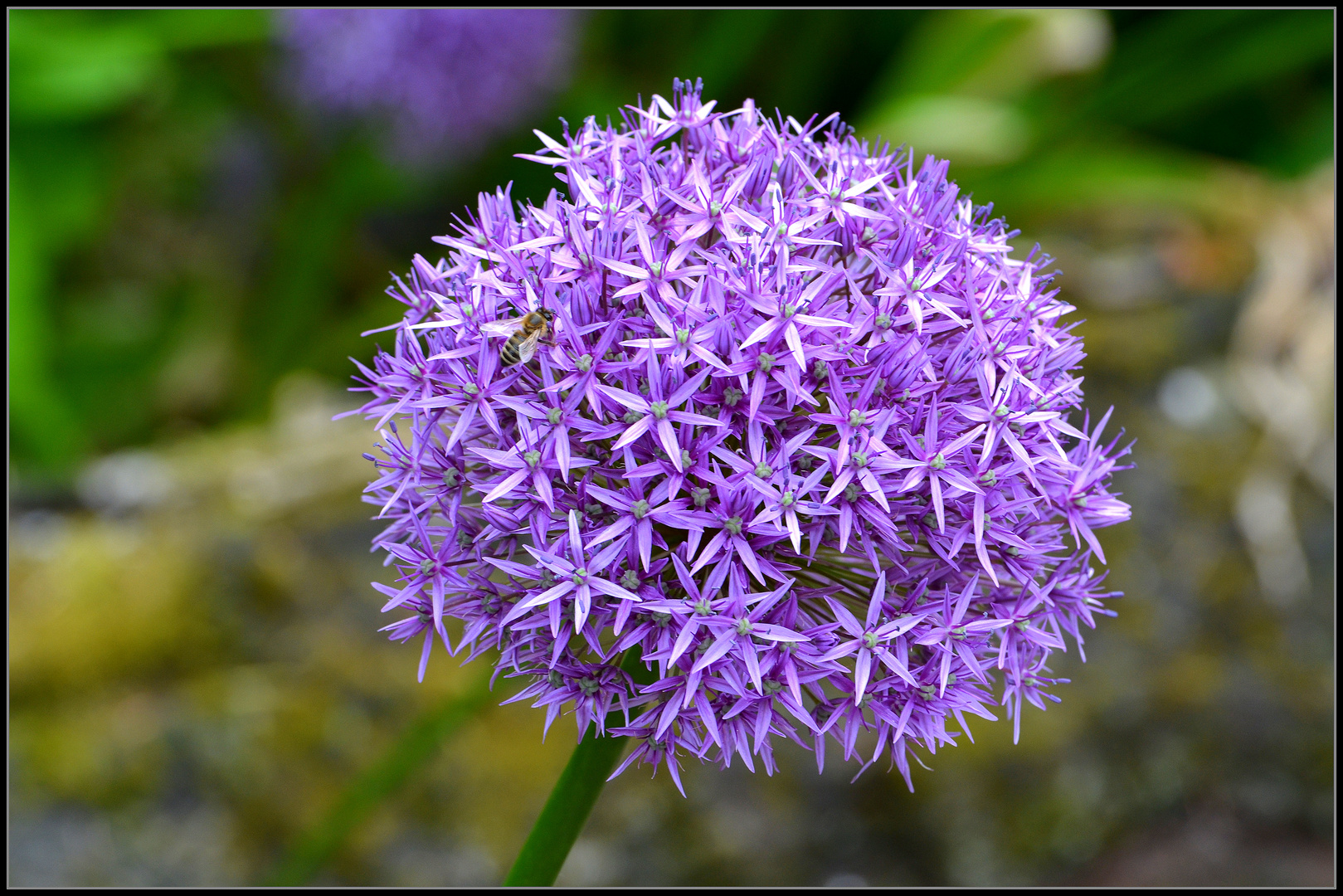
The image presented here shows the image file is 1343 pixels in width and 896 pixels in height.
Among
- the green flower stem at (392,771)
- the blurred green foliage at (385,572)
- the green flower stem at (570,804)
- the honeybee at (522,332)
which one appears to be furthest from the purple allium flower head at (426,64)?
the green flower stem at (570,804)

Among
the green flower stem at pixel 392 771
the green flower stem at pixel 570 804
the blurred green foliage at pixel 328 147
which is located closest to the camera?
the green flower stem at pixel 570 804

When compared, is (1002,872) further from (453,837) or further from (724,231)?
(724,231)

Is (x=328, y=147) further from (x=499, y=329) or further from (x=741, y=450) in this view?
(x=741, y=450)

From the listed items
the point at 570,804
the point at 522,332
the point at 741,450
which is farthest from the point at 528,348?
the point at 570,804

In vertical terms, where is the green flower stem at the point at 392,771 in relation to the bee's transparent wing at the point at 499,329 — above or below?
below

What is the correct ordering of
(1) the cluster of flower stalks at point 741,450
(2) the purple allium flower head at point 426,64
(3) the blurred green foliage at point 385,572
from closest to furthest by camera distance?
(1) the cluster of flower stalks at point 741,450, (3) the blurred green foliage at point 385,572, (2) the purple allium flower head at point 426,64

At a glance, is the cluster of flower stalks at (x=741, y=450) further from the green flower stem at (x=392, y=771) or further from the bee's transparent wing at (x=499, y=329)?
the green flower stem at (x=392, y=771)

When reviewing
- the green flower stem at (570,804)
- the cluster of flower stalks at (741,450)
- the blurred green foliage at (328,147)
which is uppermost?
the blurred green foliage at (328,147)
